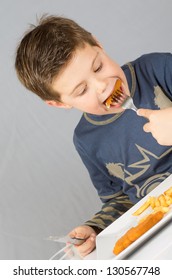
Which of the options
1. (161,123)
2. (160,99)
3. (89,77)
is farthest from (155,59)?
(161,123)

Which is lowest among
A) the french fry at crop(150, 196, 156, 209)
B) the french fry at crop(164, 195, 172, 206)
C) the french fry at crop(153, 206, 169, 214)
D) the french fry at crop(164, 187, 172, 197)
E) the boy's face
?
the french fry at crop(150, 196, 156, 209)

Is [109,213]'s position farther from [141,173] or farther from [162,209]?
[162,209]

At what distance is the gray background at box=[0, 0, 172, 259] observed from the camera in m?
1.57

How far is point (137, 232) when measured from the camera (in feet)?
2.73

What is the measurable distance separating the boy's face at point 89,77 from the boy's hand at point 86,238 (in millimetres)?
234

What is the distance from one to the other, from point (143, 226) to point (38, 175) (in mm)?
932

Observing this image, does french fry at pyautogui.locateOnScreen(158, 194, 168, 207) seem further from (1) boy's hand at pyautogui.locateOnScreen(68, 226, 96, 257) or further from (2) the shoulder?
(2) the shoulder

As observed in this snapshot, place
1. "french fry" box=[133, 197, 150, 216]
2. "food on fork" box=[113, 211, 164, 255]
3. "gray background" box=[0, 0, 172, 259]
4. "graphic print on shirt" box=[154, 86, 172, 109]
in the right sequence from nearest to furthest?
"food on fork" box=[113, 211, 164, 255]
"french fry" box=[133, 197, 150, 216]
"graphic print on shirt" box=[154, 86, 172, 109]
"gray background" box=[0, 0, 172, 259]

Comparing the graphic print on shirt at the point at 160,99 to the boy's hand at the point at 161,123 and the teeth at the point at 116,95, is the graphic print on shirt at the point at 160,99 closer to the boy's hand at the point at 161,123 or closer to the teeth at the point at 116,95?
the teeth at the point at 116,95

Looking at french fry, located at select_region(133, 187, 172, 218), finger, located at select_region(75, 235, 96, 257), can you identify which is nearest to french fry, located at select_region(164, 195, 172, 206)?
french fry, located at select_region(133, 187, 172, 218)

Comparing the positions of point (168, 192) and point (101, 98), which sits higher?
point (101, 98)

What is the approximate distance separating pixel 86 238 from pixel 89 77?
0.96 feet

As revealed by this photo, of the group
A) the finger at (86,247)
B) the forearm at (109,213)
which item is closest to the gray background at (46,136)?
the forearm at (109,213)

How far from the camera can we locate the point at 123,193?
1.26m
